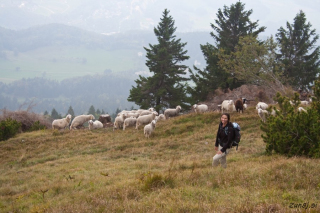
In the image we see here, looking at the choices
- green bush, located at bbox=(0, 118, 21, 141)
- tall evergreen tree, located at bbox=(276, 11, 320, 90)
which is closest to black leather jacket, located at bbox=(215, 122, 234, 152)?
green bush, located at bbox=(0, 118, 21, 141)

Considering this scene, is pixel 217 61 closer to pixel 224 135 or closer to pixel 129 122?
pixel 129 122

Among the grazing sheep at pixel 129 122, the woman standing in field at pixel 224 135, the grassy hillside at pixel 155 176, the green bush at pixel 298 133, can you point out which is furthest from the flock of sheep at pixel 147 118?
the woman standing in field at pixel 224 135

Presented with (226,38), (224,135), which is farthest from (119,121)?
(226,38)

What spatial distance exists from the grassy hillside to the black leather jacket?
71cm

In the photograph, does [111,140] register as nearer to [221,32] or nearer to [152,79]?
[152,79]

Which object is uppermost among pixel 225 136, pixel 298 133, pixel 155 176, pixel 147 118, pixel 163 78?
pixel 163 78

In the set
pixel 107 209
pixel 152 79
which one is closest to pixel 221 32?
pixel 152 79

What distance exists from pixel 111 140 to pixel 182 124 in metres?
4.85

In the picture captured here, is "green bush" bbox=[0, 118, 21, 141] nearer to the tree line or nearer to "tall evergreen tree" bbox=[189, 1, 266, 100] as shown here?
the tree line

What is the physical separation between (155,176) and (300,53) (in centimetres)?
3537

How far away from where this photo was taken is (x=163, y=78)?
113 ft

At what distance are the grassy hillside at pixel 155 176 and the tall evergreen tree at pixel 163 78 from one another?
56.9 feet

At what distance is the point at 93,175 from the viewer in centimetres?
Answer: 938

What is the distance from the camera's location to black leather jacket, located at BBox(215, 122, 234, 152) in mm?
7391
